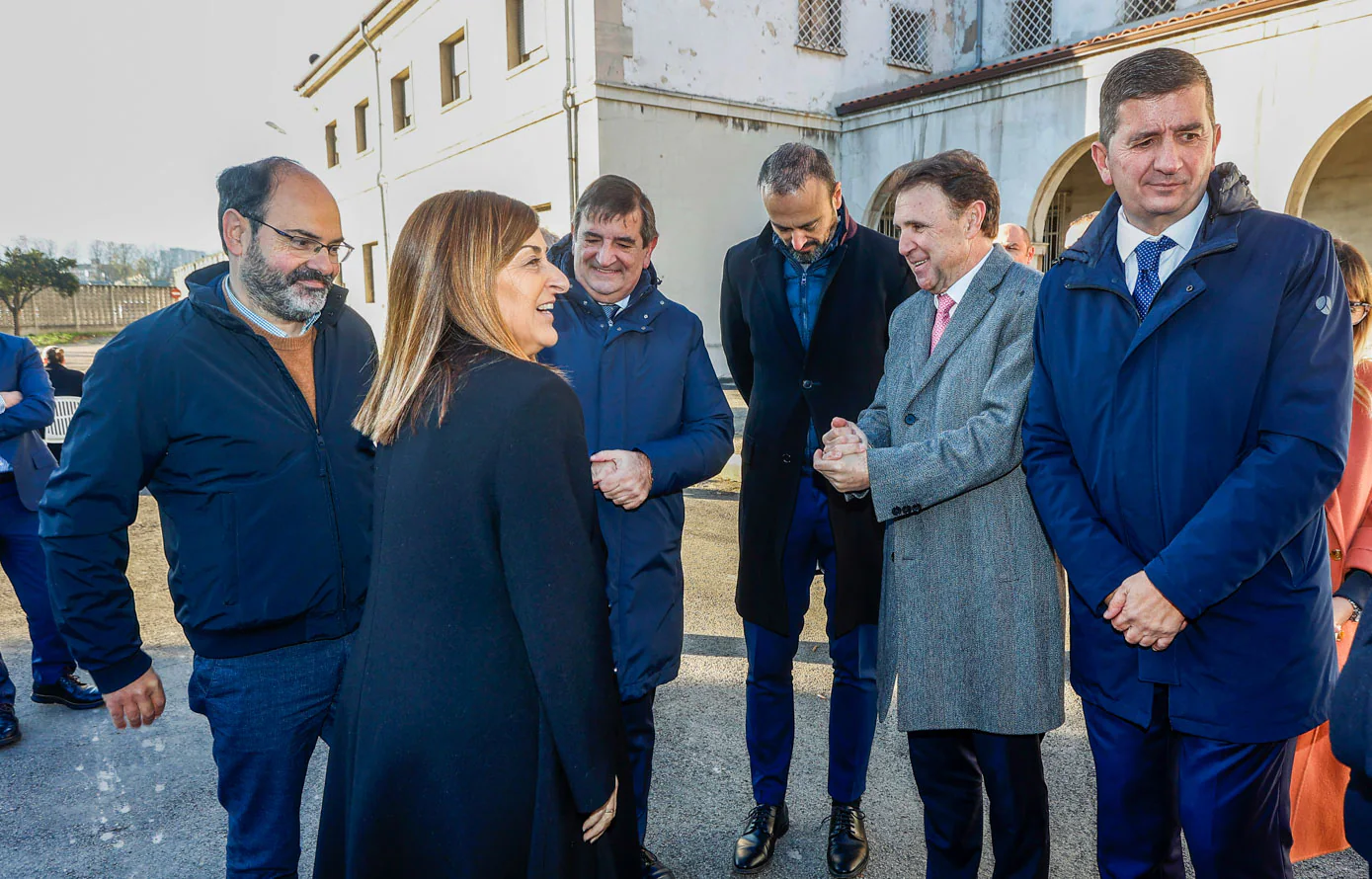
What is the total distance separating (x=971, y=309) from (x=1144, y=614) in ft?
2.92

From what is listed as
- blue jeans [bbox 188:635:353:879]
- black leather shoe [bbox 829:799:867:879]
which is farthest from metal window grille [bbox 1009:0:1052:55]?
blue jeans [bbox 188:635:353:879]

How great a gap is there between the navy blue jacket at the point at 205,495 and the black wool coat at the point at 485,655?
2.24 ft

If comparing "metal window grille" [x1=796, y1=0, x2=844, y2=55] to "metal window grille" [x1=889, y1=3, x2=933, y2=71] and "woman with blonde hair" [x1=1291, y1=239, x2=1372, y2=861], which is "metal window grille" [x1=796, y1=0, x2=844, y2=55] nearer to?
"metal window grille" [x1=889, y1=3, x2=933, y2=71]

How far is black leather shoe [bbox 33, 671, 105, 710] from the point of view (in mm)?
4043

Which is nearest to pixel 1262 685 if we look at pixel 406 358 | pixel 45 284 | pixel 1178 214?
pixel 1178 214

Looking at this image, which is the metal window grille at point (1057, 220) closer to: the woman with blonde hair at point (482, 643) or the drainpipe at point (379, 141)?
the drainpipe at point (379, 141)

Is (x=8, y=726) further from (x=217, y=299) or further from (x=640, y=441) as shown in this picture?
(x=640, y=441)

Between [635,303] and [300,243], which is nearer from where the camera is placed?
[300,243]

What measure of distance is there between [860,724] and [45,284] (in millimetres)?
34001

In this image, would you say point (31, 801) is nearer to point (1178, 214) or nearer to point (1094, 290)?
point (1094, 290)

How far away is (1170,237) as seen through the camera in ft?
6.25

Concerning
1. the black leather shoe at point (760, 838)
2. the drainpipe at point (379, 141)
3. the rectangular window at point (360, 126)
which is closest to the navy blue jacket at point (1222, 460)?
the black leather shoe at point (760, 838)

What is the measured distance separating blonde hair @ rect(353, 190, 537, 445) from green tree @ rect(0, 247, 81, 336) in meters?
26.5

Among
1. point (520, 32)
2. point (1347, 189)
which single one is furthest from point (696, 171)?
point (1347, 189)
